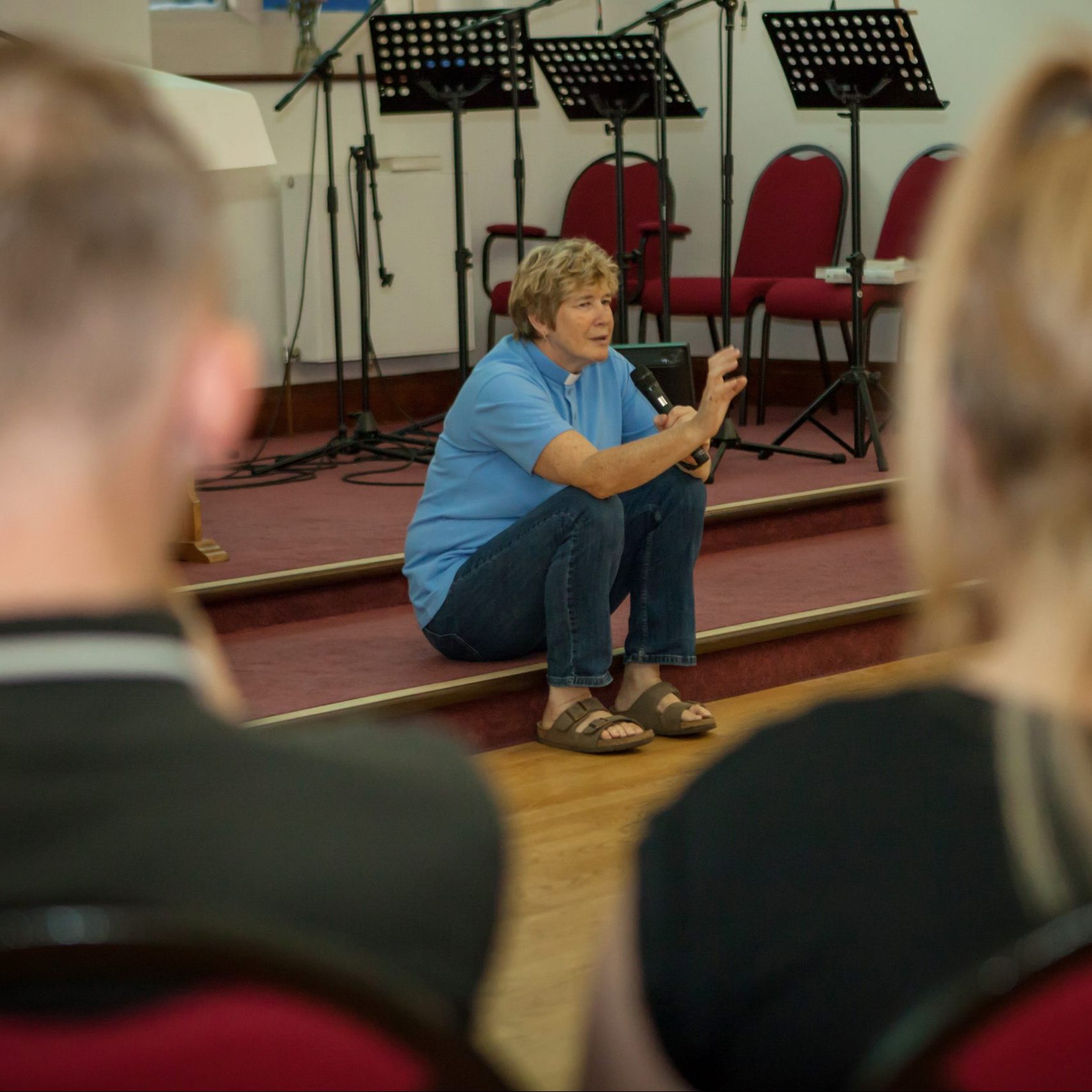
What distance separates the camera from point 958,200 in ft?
2.27

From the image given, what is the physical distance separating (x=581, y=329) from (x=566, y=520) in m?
0.40

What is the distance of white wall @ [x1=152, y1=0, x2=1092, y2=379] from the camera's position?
18.3 feet

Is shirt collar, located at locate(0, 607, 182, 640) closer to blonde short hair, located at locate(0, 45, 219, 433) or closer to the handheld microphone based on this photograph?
blonde short hair, located at locate(0, 45, 219, 433)

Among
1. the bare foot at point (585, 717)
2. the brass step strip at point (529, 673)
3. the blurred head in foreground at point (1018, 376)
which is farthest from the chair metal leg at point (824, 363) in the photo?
the blurred head in foreground at point (1018, 376)

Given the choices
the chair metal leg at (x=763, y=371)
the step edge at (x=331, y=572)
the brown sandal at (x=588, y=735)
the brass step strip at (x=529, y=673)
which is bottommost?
the brown sandal at (x=588, y=735)

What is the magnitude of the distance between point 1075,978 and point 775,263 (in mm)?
5471

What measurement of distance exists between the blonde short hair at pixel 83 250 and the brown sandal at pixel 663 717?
8.40ft

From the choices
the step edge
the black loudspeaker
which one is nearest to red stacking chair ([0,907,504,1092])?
the step edge

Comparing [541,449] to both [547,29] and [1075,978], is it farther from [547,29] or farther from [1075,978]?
[547,29]

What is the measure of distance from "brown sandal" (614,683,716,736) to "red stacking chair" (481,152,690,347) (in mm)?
2902

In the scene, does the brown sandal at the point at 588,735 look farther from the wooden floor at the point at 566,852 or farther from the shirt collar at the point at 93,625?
the shirt collar at the point at 93,625

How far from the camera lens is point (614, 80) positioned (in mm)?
4957

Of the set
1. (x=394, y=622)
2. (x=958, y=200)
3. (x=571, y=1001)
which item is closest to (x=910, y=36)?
(x=394, y=622)

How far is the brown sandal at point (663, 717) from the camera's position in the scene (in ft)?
10.5
